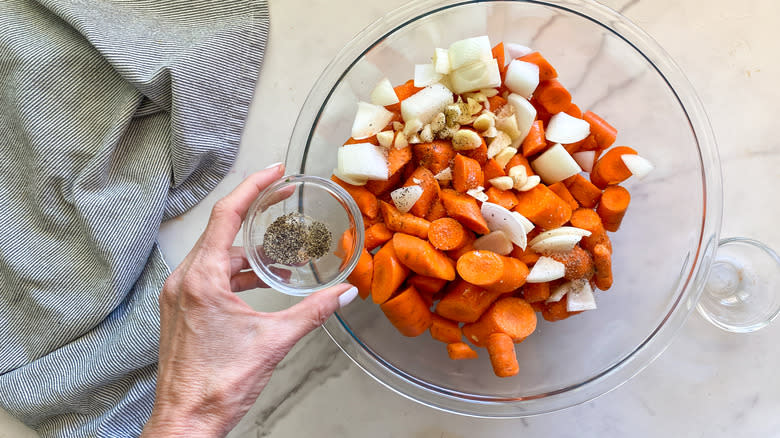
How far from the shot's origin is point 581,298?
1.12 m

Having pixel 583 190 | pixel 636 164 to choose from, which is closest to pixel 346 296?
pixel 583 190

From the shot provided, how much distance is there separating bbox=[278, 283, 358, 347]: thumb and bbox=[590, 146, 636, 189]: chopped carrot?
60cm

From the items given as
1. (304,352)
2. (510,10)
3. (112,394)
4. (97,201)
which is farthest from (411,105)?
(112,394)

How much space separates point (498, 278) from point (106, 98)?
99cm

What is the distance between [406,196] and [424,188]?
0.04 metres

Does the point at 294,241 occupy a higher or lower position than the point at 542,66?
lower

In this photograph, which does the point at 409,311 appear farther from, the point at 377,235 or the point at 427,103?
the point at 427,103

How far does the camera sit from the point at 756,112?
4.27 feet

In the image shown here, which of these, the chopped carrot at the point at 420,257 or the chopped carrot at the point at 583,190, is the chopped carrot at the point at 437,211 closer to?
the chopped carrot at the point at 420,257

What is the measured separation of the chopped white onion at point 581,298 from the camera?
3.66 ft

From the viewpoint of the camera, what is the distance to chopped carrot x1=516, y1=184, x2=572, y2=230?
108cm

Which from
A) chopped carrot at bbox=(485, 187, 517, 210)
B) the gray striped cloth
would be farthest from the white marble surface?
chopped carrot at bbox=(485, 187, 517, 210)

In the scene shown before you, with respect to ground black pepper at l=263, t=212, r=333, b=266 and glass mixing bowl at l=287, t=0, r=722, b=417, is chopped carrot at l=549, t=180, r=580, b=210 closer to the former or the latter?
glass mixing bowl at l=287, t=0, r=722, b=417

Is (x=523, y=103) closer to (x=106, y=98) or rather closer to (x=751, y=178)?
(x=751, y=178)
